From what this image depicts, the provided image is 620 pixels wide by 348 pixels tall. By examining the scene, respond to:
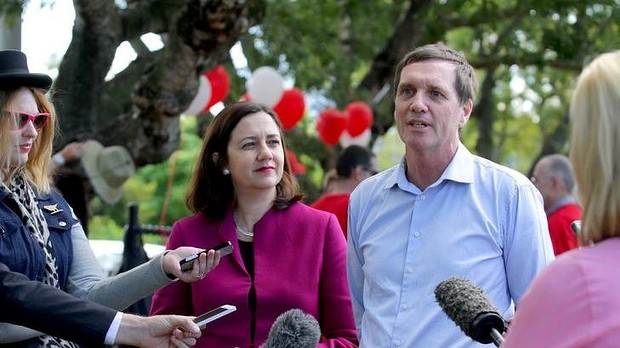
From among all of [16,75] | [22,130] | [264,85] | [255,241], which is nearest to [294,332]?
[255,241]

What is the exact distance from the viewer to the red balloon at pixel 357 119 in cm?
1278

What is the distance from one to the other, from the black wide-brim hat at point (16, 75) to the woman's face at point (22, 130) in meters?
0.04

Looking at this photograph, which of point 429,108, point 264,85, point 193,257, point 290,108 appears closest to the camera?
point 193,257

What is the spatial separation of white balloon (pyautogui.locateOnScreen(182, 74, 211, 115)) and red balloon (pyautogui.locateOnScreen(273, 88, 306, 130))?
4.01ft

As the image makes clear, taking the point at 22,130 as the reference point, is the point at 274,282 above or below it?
below

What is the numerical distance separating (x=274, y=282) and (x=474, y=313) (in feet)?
5.68

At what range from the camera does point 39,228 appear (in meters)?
3.50

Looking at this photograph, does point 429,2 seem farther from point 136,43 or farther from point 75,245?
point 75,245

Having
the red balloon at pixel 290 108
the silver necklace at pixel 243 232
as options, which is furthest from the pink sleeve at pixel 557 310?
the red balloon at pixel 290 108

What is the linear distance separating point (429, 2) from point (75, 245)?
10756mm

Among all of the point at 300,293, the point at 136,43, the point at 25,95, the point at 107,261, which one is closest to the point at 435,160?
the point at 300,293

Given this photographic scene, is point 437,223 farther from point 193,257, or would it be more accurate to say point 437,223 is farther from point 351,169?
point 351,169

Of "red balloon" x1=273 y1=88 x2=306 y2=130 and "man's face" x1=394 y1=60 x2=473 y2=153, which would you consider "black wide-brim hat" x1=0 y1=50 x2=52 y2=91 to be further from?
"red balloon" x1=273 y1=88 x2=306 y2=130

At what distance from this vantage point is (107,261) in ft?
39.7
